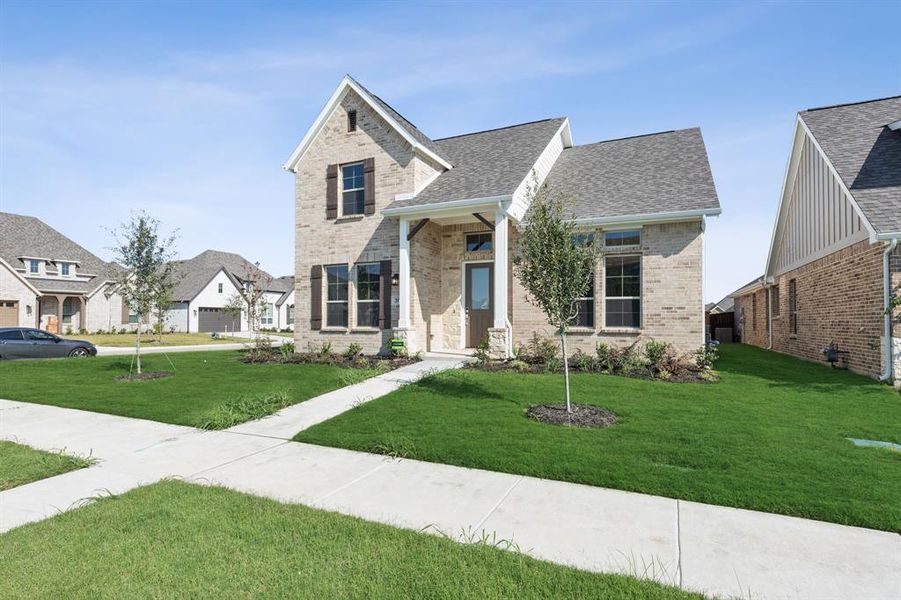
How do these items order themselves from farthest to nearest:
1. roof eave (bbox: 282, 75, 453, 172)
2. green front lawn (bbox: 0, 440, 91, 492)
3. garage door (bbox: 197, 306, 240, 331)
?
1. garage door (bbox: 197, 306, 240, 331)
2. roof eave (bbox: 282, 75, 453, 172)
3. green front lawn (bbox: 0, 440, 91, 492)

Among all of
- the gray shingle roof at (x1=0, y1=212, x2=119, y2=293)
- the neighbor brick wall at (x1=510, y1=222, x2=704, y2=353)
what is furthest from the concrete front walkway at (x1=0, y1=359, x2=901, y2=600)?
the gray shingle roof at (x1=0, y1=212, x2=119, y2=293)

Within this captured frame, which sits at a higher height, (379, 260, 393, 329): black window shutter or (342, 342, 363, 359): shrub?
(379, 260, 393, 329): black window shutter

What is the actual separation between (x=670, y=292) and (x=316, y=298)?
10.5 meters

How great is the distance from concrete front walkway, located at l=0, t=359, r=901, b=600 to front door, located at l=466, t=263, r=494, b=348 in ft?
28.3

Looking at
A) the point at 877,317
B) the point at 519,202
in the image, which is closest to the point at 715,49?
the point at 519,202

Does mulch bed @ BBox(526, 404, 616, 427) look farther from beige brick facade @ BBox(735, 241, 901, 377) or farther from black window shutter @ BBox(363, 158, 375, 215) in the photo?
black window shutter @ BBox(363, 158, 375, 215)

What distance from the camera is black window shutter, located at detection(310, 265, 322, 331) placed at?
48.0ft

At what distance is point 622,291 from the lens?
1204cm

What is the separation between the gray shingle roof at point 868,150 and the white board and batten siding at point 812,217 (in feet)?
1.39

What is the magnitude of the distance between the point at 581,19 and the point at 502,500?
31.5 feet

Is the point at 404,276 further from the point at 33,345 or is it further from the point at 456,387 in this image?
the point at 33,345

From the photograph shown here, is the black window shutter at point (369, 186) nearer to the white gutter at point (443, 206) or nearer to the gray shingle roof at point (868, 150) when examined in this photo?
the white gutter at point (443, 206)

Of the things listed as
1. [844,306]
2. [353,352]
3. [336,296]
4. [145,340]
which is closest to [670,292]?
[844,306]

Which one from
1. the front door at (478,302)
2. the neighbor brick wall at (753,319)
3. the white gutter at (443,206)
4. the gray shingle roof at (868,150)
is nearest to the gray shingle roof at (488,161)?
the white gutter at (443,206)
